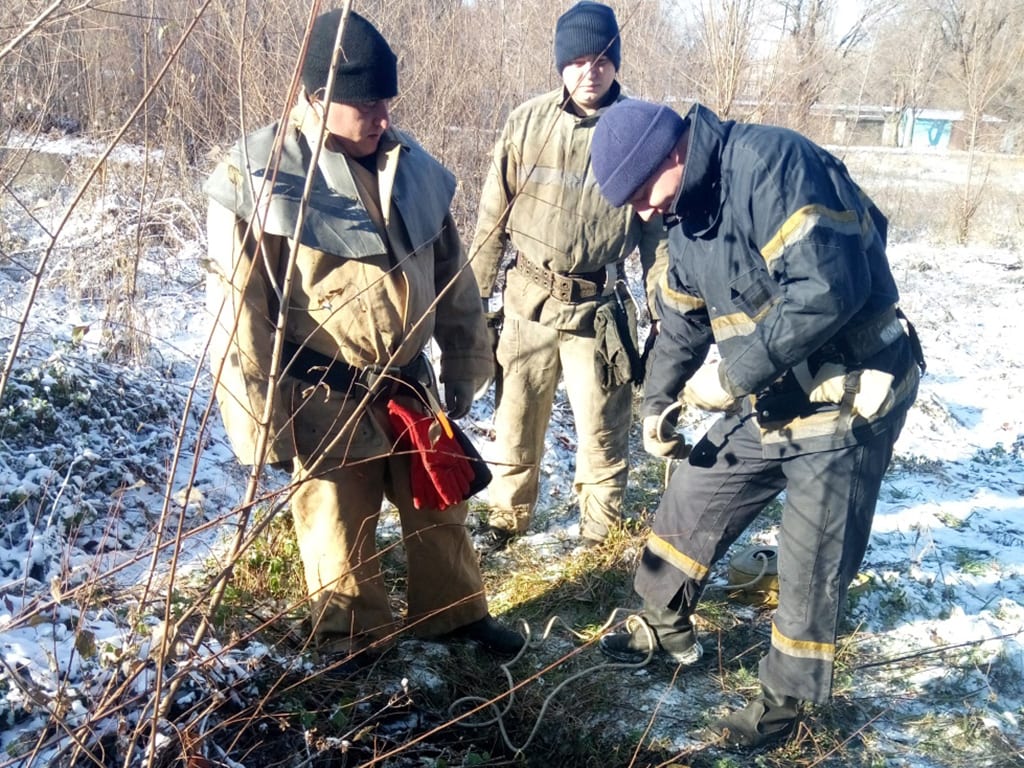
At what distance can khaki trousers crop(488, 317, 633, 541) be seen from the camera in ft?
12.1

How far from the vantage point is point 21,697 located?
2152 millimetres

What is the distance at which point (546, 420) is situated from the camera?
391 cm

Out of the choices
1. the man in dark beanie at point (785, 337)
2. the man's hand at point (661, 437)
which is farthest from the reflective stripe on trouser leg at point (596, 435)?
the man in dark beanie at point (785, 337)

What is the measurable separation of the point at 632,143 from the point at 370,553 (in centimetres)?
167

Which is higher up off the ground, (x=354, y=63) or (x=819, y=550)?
(x=354, y=63)

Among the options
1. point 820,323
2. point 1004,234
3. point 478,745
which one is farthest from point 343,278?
point 1004,234

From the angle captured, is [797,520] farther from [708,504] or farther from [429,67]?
[429,67]

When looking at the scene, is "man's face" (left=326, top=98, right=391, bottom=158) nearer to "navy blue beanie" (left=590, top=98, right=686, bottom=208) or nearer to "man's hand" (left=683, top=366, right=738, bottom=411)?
"navy blue beanie" (left=590, top=98, right=686, bottom=208)

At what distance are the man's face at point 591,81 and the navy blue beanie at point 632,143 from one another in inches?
41.0

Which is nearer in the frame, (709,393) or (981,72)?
(709,393)

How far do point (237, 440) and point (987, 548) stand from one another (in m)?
3.72

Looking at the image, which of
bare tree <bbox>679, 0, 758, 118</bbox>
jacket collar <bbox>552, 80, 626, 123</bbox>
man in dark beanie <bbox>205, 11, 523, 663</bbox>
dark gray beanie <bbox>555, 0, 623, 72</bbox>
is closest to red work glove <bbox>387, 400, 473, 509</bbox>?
man in dark beanie <bbox>205, 11, 523, 663</bbox>

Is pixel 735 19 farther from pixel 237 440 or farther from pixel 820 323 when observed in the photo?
pixel 237 440

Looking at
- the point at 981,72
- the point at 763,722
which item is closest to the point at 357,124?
the point at 763,722
